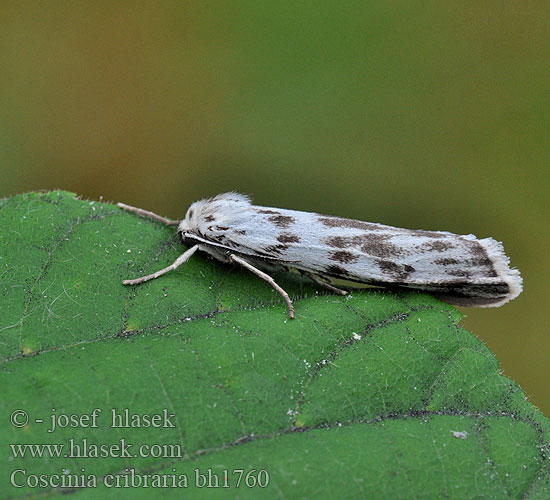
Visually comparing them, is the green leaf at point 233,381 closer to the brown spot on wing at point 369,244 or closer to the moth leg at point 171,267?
the moth leg at point 171,267

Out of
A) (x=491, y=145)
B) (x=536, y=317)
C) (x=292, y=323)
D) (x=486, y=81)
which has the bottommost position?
(x=536, y=317)

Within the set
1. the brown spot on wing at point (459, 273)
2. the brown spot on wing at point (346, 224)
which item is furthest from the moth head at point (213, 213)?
the brown spot on wing at point (459, 273)

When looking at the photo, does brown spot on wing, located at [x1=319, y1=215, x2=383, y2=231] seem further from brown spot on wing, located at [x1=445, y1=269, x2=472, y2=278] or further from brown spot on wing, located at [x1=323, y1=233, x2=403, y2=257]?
brown spot on wing, located at [x1=445, y1=269, x2=472, y2=278]

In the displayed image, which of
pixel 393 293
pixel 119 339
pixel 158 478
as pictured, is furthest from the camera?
→ pixel 393 293

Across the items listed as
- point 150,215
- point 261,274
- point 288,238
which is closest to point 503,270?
point 288,238

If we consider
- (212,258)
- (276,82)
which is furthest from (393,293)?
(276,82)

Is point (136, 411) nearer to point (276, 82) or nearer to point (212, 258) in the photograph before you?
→ point (212, 258)
